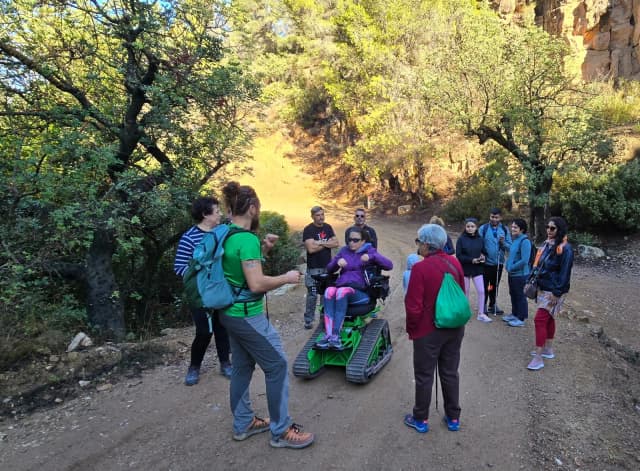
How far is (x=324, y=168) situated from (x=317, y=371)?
3084 centimetres

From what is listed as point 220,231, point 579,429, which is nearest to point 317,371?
point 220,231

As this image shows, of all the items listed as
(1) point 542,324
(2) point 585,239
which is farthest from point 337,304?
(2) point 585,239

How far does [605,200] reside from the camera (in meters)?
12.2

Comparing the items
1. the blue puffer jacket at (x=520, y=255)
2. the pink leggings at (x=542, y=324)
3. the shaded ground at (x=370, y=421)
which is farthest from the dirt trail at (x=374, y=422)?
the blue puffer jacket at (x=520, y=255)

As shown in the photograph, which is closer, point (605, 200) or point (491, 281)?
point (491, 281)

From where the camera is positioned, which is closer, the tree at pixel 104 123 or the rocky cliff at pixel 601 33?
the tree at pixel 104 123

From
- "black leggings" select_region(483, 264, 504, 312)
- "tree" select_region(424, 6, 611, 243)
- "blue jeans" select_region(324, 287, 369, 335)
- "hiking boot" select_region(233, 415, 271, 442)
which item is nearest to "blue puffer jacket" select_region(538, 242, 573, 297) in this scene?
"black leggings" select_region(483, 264, 504, 312)

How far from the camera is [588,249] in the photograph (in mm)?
11906

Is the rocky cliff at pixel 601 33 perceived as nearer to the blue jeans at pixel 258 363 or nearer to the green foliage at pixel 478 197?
the green foliage at pixel 478 197

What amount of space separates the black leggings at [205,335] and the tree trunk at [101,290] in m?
2.74

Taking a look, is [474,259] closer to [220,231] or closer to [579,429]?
[579,429]

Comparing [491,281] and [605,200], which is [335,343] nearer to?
[491,281]

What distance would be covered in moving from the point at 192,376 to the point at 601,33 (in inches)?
1158

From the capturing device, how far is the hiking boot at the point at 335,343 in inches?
185
